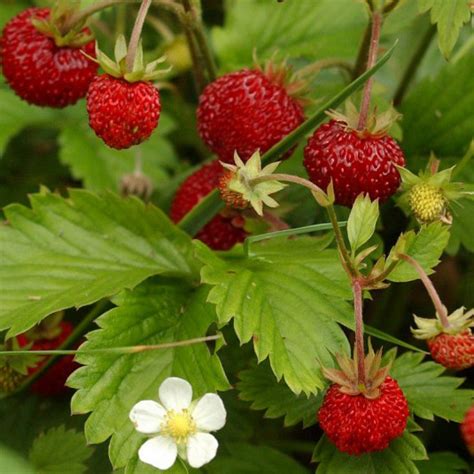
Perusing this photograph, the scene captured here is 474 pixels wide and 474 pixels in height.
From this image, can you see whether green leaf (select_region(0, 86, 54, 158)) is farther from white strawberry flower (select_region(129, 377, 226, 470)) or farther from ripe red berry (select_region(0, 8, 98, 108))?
white strawberry flower (select_region(129, 377, 226, 470))

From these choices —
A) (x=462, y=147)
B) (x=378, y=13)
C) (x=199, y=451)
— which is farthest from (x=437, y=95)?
(x=199, y=451)

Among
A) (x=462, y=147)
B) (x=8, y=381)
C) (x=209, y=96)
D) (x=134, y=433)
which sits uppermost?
(x=209, y=96)

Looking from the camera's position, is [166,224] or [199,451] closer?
[199,451]

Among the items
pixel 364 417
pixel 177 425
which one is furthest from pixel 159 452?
pixel 364 417

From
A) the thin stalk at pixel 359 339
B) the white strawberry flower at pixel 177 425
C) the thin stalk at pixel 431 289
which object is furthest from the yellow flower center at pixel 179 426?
the thin stalk at pixel 431 289

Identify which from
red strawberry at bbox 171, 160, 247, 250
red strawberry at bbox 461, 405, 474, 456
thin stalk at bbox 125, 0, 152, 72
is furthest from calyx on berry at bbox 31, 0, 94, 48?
red strawberry at bbox 461, 405, 474, 456

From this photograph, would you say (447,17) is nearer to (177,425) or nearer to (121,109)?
(121,109)

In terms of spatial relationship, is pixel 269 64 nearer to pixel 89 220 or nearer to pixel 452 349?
pixel 89 220
